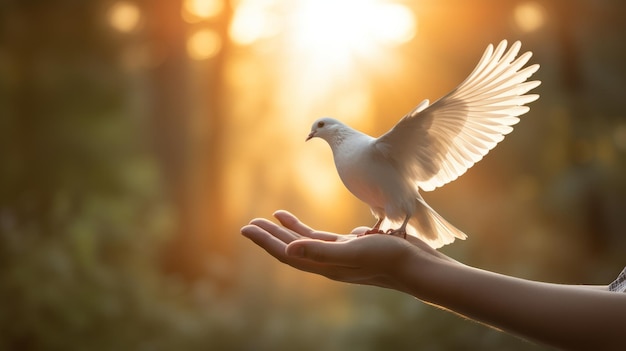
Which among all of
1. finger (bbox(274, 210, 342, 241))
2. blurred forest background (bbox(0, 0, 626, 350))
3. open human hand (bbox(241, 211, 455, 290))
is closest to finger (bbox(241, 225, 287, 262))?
open human hand (bbox(241, 211, 455, 290))

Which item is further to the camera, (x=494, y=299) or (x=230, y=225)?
(x=230, y=225)

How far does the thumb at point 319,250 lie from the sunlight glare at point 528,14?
120 inches

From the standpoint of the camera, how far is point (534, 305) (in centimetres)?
80

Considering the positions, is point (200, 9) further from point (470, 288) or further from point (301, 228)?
point (470, 288)

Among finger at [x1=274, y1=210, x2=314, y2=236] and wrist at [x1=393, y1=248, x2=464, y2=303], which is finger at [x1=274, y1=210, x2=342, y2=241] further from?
wrist at [x1=393, y1=248, x2=464, y2=303]

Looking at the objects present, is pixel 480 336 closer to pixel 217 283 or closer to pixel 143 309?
pixel 217 283

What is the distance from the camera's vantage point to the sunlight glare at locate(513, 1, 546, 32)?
3.67m

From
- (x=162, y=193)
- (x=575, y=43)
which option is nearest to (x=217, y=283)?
(x=162, y=193)

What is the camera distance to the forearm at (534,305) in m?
0.75

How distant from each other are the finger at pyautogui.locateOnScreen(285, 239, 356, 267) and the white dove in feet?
0.55

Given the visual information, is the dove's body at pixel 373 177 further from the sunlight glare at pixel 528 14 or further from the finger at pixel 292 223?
the sunlight glare at pixel 528 14

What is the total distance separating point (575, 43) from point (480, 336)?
1.69 m

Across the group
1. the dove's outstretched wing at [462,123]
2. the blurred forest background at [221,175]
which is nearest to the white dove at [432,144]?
the dove's outstretched wing at [462,123]

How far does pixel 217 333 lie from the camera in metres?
3.59
